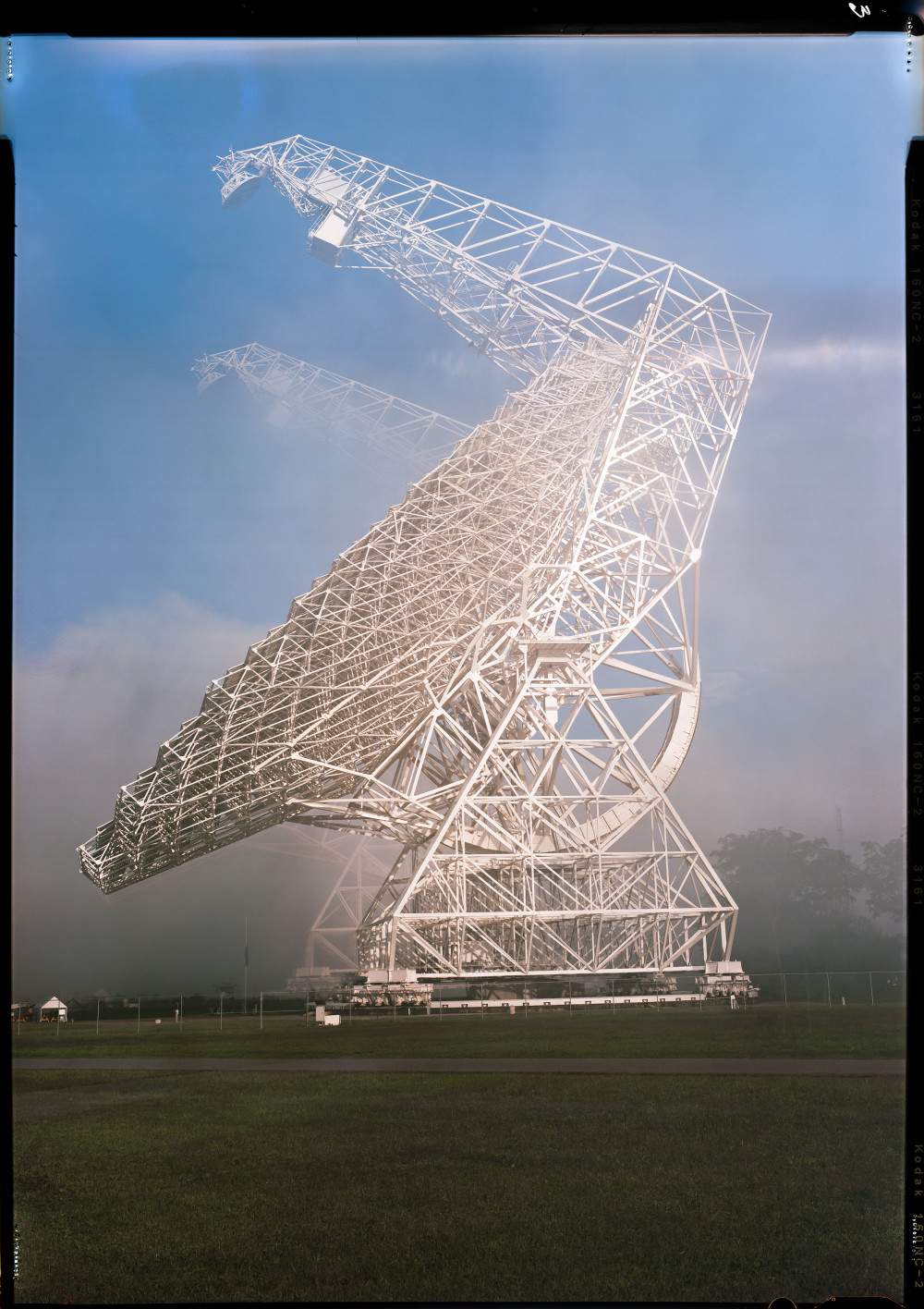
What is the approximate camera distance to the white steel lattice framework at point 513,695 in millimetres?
18422

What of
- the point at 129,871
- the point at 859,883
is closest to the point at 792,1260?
the point at 859,883

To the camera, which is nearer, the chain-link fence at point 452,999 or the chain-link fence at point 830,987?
the chain-link fence at point 830,987

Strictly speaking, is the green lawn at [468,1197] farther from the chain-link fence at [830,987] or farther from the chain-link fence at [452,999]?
the chain-link fence at [452,999]

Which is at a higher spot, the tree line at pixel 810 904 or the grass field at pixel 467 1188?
the tree line at pixel 810 904

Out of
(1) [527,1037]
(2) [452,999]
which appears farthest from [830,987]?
(2) [452,999]

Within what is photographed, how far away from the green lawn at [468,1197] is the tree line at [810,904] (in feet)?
4.98

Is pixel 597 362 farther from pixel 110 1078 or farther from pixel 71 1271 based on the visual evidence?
pixel 71 1271

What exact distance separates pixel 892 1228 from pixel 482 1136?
3151 millimetres

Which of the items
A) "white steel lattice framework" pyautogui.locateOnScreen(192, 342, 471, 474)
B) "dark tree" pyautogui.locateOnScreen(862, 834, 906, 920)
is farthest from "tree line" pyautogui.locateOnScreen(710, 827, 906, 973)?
"white steel lattice framework" pyautogui.locateOnScreen(192, 342, 471, 474)

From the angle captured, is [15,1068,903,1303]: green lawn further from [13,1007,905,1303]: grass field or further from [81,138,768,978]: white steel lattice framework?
[81,138,768,978]: white steel lattice framework

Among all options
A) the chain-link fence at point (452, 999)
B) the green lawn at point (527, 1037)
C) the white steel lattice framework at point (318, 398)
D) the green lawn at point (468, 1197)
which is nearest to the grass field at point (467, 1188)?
the green lawn at point (468, 1197)

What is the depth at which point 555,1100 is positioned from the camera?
9875mm

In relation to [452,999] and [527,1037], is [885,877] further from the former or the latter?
[452,999]

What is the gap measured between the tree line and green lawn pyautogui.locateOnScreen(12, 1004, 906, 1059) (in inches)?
21.4
